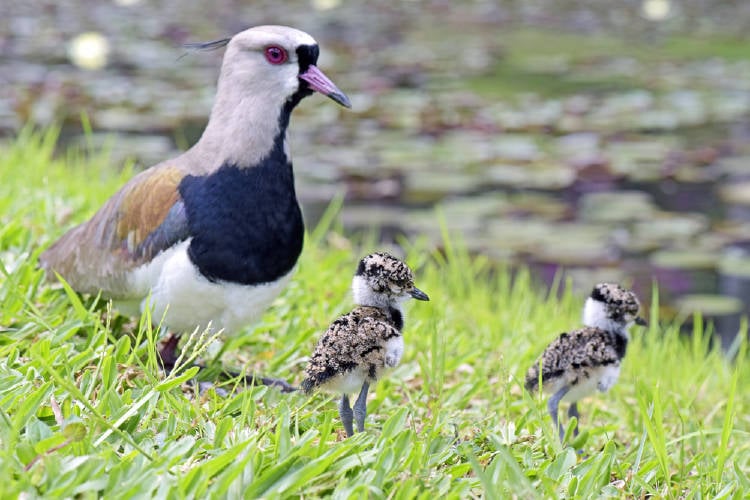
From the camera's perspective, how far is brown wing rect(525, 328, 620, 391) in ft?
11.5

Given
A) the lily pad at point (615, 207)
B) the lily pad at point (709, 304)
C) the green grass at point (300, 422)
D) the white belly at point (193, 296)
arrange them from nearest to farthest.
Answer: the green grass at point (300, 422) → the white belly at point (193, 296) → the lily pad at point (709, 304) → the lily pad at point (615, 207)

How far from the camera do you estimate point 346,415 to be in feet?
10.4

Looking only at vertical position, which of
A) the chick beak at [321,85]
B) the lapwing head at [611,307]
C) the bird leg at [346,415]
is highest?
the chick beak at [321,85]

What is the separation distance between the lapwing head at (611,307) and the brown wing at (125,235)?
4.84ft

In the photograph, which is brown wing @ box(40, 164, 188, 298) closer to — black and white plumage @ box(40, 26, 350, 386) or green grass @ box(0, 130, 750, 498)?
black and white plumage @ box(40, 26, 350, 386)

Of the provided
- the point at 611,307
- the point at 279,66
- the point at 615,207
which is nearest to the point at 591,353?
the point at 611,307

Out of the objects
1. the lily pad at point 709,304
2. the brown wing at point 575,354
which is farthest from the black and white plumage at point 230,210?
the lily pad at point 709,304

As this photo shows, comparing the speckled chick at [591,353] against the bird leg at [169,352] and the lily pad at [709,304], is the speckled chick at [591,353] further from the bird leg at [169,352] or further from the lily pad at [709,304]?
the lily pad at [709,304]

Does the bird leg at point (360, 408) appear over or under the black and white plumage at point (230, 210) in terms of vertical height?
under

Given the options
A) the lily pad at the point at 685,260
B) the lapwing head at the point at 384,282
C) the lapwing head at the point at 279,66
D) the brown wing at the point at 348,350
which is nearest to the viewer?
the brown wing at the point at 348,350

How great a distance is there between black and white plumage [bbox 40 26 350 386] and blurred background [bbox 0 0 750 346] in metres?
3.08

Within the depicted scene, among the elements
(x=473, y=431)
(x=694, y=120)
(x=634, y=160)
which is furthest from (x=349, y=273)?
(x=694, y=120)

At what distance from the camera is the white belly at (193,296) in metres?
3.63

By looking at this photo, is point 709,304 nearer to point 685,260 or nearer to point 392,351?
point 685,260
